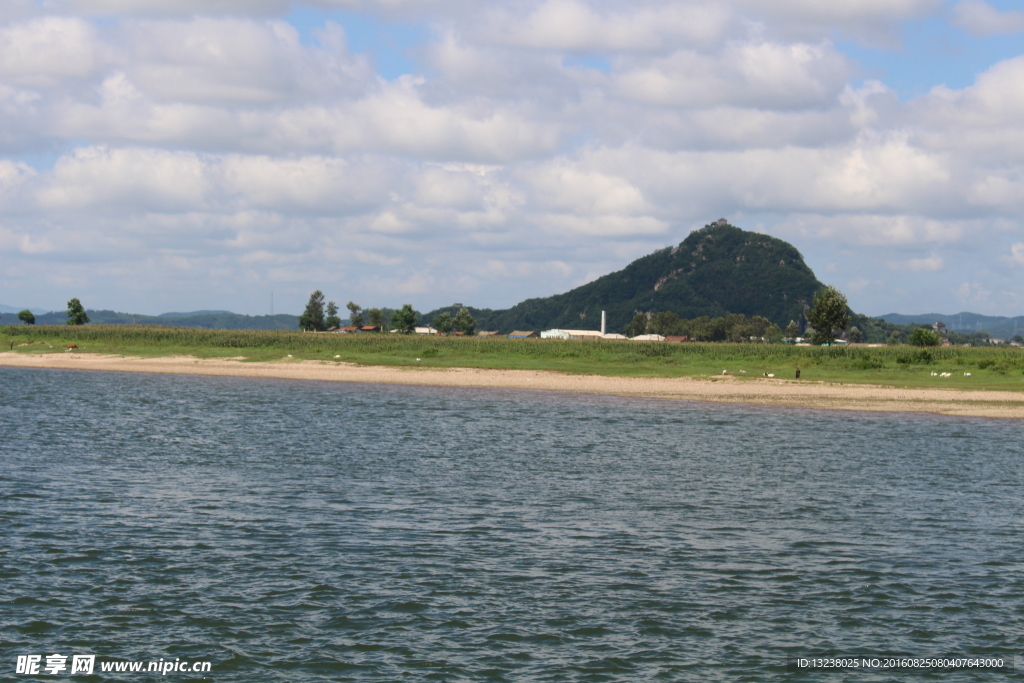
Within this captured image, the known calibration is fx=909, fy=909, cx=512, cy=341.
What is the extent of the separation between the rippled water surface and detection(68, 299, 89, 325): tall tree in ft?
381

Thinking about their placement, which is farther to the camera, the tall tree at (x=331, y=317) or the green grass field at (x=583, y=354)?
the tall tree at (x=331, y=317)

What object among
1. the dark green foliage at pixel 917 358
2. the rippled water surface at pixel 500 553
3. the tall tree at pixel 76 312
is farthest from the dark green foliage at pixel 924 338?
A: the tall tree at pixel 76 312

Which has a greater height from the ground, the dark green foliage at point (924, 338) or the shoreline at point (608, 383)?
the dark green foliage at point (924, 338)

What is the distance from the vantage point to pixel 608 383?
239ft

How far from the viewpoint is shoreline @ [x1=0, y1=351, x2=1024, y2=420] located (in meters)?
58.9

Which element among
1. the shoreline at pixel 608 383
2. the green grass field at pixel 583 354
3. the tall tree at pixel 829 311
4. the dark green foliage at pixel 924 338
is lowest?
the shoreline at pixel 608 383

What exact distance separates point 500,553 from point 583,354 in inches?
2975

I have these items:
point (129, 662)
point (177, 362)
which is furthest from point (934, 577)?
Result: point (177, 362)

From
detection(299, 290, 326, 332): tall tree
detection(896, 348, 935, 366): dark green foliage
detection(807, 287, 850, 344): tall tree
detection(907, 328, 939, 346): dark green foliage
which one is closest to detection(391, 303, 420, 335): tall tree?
detection(299, 290, 326, 332): tall tree

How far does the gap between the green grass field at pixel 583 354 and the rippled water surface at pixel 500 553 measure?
37.1m

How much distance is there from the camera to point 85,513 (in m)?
23.4

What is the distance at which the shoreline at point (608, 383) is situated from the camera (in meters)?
58.9

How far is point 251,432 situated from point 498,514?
20732 mm

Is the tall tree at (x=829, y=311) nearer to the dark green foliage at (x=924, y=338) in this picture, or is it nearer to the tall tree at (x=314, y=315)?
the dark green foliage at (x=924, y=338)
